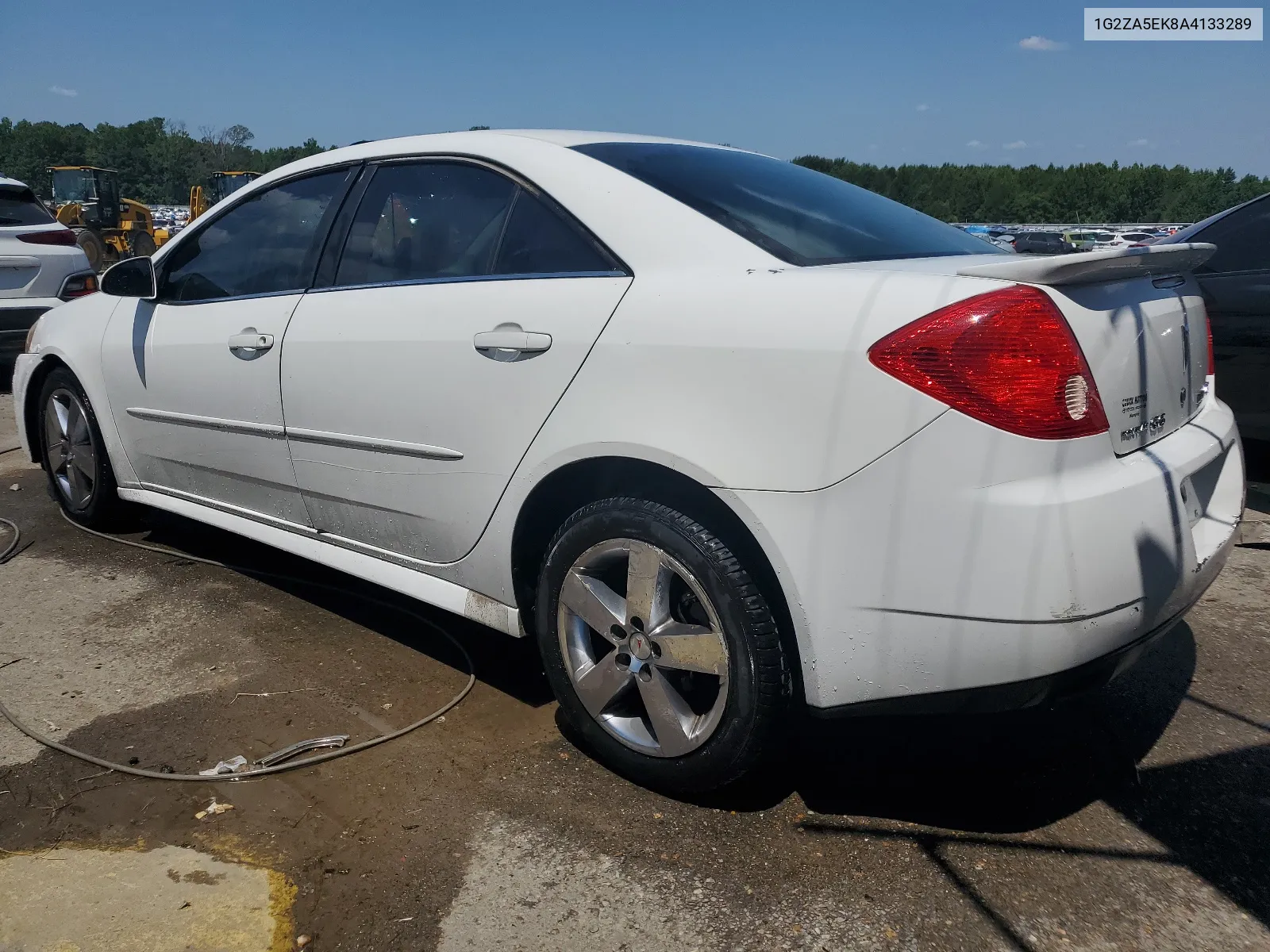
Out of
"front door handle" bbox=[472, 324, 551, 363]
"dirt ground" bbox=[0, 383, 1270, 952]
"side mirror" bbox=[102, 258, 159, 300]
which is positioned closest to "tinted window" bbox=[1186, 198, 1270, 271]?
"dirt ground" bbox=[0, 383, 1270, 952]

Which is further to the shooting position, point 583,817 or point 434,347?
point 434,347

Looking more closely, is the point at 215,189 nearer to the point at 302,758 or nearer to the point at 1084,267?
the point at 302,758

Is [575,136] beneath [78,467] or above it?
above

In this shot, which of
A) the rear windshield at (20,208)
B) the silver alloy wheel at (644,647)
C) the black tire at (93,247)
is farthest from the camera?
the black tire at (93,247)

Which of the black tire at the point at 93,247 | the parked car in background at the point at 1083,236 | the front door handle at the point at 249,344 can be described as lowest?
the parked car in background at the point at 1083,236

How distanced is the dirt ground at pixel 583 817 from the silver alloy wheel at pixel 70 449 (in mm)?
1211

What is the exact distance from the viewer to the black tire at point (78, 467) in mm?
4359

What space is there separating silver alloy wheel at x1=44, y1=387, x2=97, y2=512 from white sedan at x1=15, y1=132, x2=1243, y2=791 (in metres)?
1.31

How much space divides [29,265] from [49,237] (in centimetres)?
39

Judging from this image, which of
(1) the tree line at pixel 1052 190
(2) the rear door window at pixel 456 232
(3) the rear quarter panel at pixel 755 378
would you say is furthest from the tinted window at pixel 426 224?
(1) the tree line at pixel 1052 190

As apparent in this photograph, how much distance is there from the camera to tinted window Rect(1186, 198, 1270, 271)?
191 inches

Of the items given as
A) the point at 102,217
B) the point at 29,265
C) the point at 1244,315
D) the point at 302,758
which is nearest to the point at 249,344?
the point at 302,758

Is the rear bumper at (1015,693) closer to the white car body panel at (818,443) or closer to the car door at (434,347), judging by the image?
the white car body panel at (818,443)

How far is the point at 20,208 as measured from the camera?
870cm
